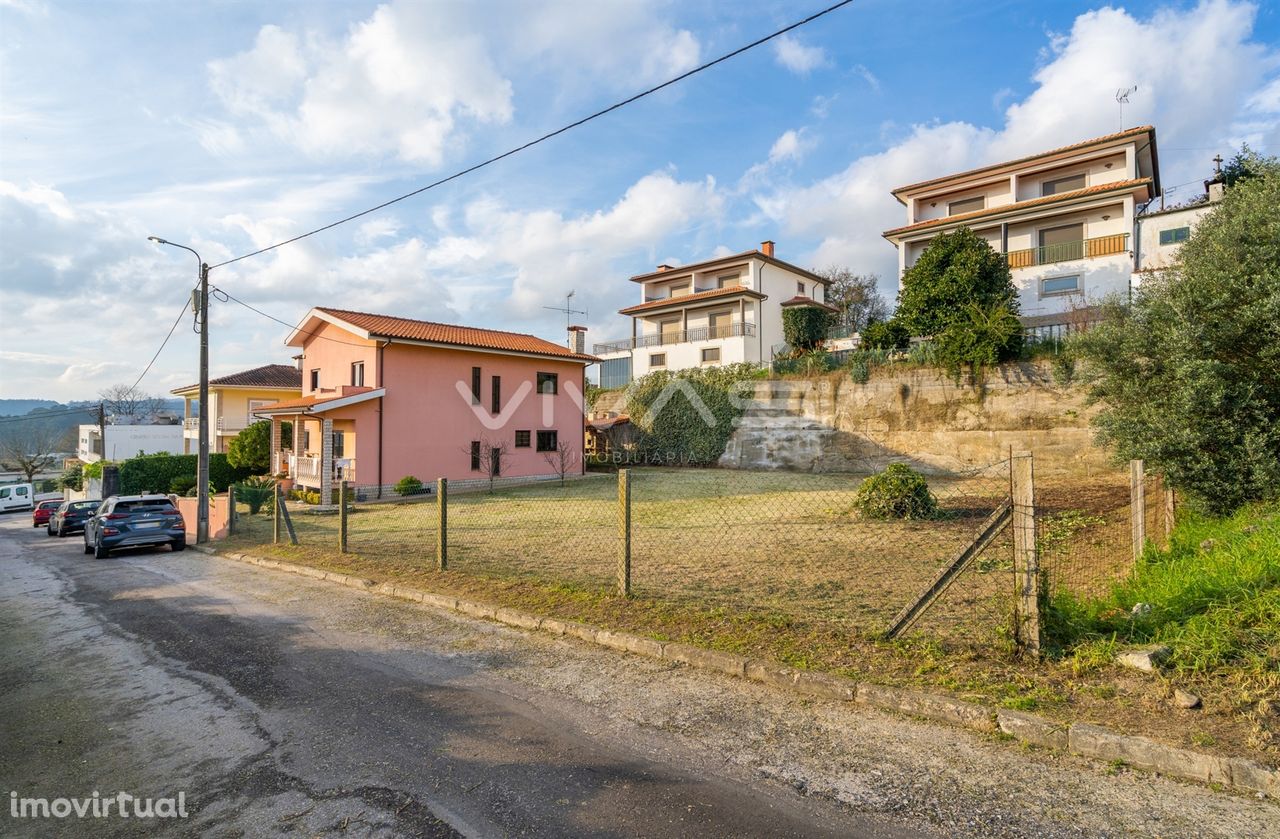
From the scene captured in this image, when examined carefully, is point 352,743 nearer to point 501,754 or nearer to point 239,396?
point 501,754

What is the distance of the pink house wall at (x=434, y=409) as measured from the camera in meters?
21.5

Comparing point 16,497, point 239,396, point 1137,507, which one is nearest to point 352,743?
point 1137,507

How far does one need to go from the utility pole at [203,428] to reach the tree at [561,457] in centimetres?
1292

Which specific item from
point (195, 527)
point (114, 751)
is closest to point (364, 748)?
point (114, 751)

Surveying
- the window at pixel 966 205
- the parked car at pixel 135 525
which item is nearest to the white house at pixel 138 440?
the parked car at pixel 135 525

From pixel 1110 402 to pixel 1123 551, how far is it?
2256mm

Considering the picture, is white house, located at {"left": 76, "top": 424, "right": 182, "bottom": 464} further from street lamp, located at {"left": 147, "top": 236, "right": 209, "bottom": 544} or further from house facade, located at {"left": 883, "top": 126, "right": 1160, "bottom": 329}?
house facade, located at {"left": 883, "top": 126, "right": 1160, "bottom": 329}

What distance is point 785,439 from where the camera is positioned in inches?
1038

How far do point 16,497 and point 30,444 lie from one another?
48265mm

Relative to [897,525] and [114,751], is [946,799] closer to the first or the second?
[114,751]

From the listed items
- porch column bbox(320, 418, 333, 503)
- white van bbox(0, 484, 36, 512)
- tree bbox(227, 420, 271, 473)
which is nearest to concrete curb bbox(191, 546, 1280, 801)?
porch column bbox(320, 418, 333, 503)

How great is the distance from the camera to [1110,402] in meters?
9.09

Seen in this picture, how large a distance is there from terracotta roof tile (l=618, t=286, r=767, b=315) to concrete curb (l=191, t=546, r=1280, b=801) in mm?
30302

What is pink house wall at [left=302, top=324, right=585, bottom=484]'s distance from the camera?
846 inches
